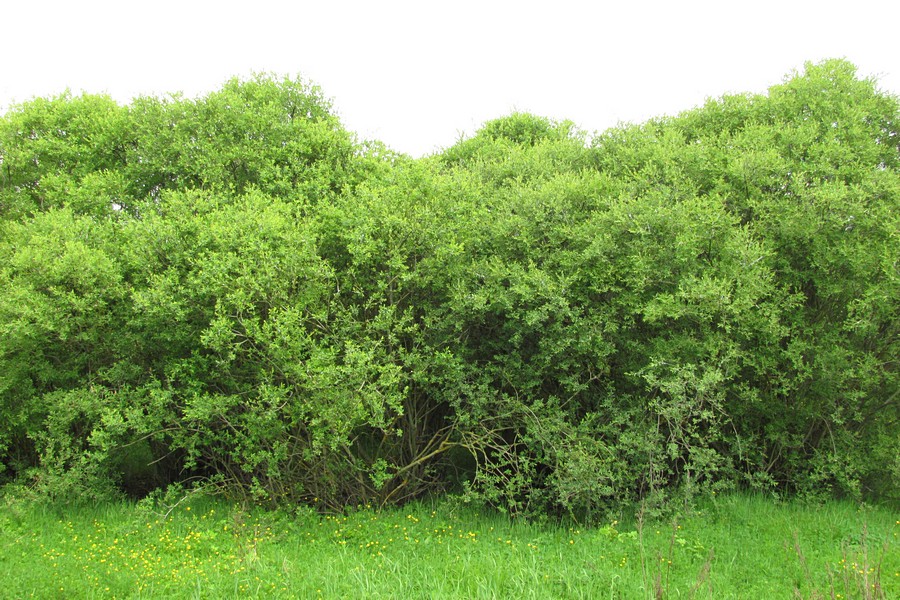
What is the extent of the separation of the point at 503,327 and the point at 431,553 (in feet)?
11.7

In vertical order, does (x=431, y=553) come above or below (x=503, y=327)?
below

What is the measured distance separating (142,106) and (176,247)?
4982 millimetres

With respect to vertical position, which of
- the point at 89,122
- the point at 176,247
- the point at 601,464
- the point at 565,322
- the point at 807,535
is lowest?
the point at 807,535

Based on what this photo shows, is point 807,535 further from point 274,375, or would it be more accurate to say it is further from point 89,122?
point 89,122

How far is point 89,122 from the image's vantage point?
1236 cm

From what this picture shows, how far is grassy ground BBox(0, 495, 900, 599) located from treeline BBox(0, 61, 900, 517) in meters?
0.62

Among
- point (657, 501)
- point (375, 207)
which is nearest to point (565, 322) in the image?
point (657, 501)

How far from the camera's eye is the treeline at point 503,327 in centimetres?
834

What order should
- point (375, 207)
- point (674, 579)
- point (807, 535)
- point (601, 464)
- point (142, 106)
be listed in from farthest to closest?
point (142, 106)
point (375, 207)
point (601, 464)
point (807, 535)
point (674, 579)

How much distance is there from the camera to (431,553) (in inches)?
280

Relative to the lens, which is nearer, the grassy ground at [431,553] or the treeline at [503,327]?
the grassy ground at [431,553]

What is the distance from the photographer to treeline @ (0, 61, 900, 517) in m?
8.34

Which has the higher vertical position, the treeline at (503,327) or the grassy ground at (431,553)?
the treeline at (503,327)

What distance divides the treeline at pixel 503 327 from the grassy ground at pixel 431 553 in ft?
2.03
